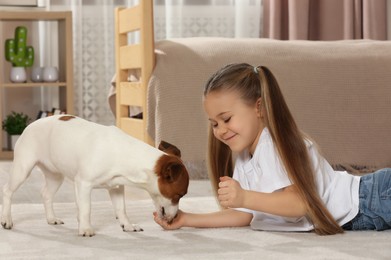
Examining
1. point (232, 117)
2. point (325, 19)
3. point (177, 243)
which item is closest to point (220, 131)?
point (232, 117)

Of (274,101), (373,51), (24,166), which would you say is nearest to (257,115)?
(274,101)

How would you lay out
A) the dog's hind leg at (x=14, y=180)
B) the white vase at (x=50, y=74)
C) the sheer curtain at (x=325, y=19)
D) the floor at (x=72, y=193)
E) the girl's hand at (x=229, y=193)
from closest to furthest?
the girl's hand at (x=229, y=193) → the dog's hind leg at (x=14, y=180) → the floor at (x=72, y=193) → the white vase at (x=50, y=74) → the sheer curtain at (x=325, y=19)

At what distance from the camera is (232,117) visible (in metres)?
1.76

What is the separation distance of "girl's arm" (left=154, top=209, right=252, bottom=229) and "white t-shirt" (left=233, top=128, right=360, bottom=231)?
0.03 m

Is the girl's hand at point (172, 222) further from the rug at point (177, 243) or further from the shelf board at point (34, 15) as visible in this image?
the shelf board at point (34, 15)

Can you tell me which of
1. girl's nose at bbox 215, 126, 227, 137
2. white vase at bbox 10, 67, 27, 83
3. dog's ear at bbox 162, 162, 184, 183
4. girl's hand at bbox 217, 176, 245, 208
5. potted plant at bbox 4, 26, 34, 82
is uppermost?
potted plant at bbox 4, 26, 34, 82

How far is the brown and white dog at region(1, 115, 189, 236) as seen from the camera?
5.56ft

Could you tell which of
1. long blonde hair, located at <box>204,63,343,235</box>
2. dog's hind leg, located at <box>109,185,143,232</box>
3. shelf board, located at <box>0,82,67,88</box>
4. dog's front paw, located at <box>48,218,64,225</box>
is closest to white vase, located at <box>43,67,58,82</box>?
shelf board, located at <box>0,82,67,88</box>

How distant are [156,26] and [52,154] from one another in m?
3.10

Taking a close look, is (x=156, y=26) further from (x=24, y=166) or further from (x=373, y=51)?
(x=24, y=166)

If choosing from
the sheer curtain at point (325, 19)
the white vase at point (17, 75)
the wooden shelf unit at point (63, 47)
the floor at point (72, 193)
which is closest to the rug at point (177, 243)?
the floor at point (72, 193)

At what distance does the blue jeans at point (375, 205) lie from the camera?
5.97ft

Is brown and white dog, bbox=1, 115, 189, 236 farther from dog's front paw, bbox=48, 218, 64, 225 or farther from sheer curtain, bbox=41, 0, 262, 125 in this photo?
sheer curtain, bbox=41, 0, 262, 125

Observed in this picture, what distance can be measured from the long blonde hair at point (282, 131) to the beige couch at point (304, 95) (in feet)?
3.98
